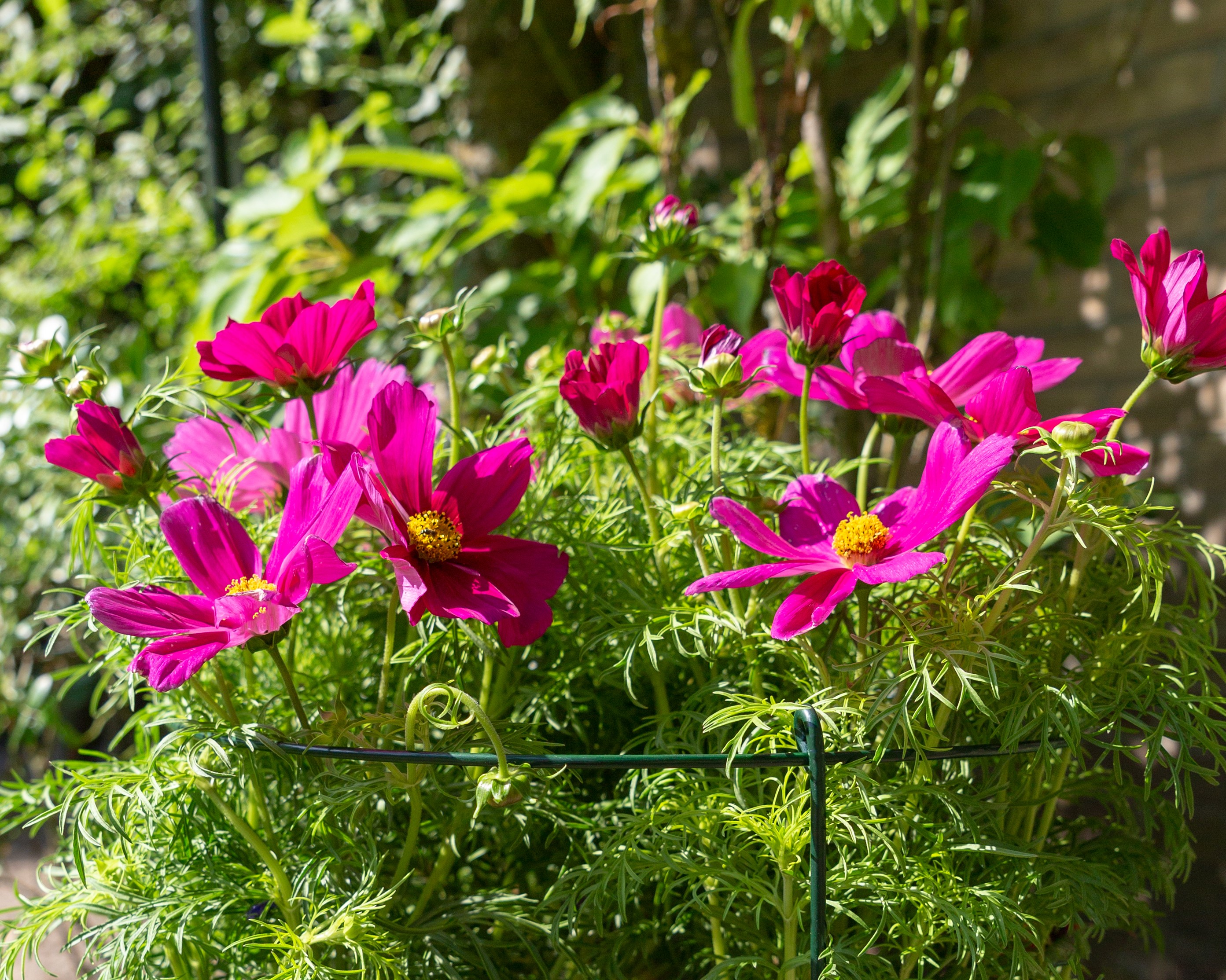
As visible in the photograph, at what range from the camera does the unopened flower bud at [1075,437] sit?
391mm

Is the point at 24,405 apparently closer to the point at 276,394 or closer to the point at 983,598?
the point at 276,394

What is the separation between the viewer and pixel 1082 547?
1.52ft

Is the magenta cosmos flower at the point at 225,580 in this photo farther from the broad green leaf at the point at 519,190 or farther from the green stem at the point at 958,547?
the broad green leaf at the point at 519,190

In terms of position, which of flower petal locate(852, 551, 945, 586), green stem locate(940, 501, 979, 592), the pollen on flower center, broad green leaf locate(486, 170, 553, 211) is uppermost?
the pollen on flower center

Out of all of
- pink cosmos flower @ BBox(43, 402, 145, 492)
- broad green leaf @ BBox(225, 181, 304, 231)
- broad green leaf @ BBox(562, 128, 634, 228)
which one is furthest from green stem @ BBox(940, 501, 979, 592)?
broad green leaf @ BBox(225, 181, 304, 231)

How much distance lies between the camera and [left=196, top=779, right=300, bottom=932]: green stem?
18.3 inches

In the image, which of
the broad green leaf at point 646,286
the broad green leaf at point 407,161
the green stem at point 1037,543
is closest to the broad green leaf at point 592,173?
the broad green leaf at point 646,286

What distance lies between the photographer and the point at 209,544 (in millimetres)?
459

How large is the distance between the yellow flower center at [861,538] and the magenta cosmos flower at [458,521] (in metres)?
0.13

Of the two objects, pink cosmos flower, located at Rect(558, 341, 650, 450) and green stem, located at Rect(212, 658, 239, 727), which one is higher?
pink cosmos flower, located at Rect(558, 341, 650, 450)

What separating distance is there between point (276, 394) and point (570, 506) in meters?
0.17

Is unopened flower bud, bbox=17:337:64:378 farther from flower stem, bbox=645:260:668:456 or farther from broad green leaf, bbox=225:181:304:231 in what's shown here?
broad green leaf, bbox=225:181:304:231

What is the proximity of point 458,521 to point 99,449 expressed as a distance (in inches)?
6.9

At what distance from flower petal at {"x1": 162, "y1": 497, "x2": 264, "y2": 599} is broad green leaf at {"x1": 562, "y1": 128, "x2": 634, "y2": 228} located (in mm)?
860
